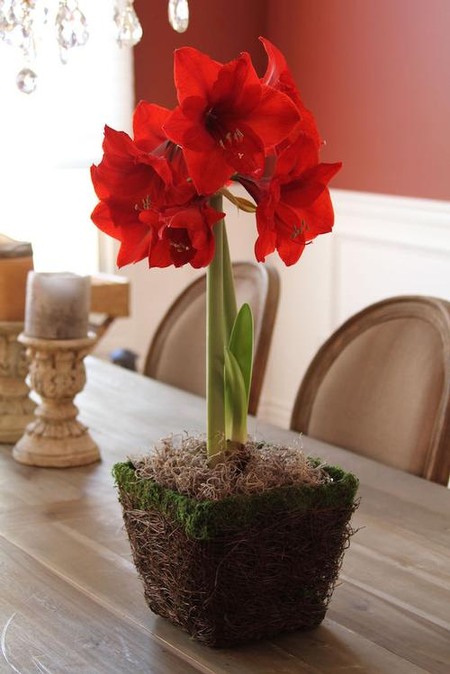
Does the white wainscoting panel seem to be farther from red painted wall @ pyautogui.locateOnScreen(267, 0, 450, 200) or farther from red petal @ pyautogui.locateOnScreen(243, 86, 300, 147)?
red petal @ pyautogui.locateOnScreen(243, 86, 300, 147)

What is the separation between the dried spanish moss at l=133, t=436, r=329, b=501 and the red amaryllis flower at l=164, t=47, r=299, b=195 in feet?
0.92

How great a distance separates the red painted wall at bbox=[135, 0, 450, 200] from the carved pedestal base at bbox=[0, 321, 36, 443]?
1.94 metres

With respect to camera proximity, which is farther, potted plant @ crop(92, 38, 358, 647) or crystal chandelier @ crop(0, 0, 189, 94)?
crystal chandelier @ crop(0, 0, 189, 94)

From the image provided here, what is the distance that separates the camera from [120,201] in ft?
3.54

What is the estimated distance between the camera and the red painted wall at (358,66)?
3.48m

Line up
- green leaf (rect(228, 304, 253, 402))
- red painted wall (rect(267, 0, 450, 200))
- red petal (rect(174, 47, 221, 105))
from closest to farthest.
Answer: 1. red petal (rect(174, 47, 221, 105))
2. green leaf (rect(228, 304, 253, 402))
3. red painted wall (rect(267, 0, 450, 200))

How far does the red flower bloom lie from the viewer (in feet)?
3.37

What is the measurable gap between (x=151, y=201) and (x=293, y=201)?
5.4 inches

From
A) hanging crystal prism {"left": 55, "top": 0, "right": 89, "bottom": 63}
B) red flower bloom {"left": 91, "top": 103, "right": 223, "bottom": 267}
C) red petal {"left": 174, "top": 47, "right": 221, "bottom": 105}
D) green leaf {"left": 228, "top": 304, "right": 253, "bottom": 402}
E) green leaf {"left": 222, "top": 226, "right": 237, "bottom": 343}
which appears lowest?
green leaf {"left": 228, "top": 304, "right": 253, "bottom": 402}

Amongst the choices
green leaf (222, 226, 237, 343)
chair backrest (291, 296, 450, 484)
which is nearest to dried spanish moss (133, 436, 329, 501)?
green leaf (222, 226, 237, 343)

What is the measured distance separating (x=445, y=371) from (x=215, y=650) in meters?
0.85

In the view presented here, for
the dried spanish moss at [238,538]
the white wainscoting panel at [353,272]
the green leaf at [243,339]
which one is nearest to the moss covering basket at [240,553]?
the dried spanish moss at [238,538]

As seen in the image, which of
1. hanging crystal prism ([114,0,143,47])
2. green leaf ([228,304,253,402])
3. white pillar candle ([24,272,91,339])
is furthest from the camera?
hanging crystal prism ([114,0,143,47])

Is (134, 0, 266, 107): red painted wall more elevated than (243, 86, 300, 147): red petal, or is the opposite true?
(134, 0, 266, 107): red painted wall
